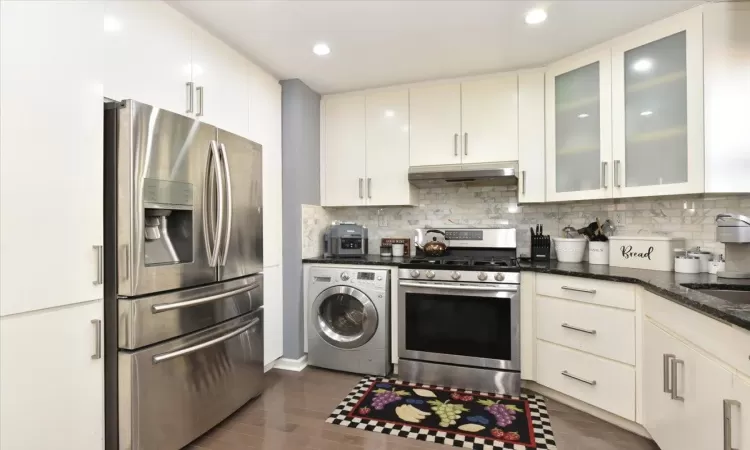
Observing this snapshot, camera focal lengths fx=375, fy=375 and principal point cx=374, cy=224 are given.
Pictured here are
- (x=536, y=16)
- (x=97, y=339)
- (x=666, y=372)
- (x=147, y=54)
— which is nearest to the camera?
(x=97, y=339)

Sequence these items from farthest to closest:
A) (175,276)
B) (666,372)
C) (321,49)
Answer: (321,49)
(175,276)
(666,372)

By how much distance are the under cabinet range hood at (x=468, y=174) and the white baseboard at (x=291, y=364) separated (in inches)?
67.9

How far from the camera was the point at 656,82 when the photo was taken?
2.24m

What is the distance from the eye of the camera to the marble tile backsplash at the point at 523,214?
7.87 feet

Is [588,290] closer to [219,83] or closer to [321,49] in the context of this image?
[321,49]

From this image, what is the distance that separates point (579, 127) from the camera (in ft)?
8.64

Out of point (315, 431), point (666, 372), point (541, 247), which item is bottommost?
point (315, 431)

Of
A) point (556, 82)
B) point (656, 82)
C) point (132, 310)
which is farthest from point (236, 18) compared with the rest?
point (656, 82)

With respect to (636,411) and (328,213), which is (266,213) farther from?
(636,411)

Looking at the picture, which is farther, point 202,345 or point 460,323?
point 460,323

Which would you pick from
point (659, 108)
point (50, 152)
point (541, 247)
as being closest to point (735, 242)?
point (659, 108)

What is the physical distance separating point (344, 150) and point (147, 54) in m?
1.71

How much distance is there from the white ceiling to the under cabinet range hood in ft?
2.43

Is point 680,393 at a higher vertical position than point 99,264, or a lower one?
lower
